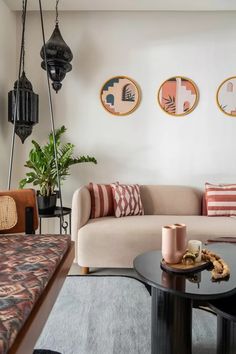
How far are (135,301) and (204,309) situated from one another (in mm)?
447

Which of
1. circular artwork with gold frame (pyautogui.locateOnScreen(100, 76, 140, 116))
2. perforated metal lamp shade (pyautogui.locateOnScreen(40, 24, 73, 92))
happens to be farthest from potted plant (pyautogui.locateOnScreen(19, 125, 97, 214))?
circular artwork with gold frame (pyautogui.locateOnScreen(100, 76, 140, 116))

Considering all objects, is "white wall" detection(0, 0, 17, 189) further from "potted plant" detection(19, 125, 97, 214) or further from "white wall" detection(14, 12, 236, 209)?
"potted plant" detection(19, 125, 97, 214)

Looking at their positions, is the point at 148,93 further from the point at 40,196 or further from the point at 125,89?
the point at 40,196

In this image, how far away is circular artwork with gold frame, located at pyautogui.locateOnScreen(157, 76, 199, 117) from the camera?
10.2 ft

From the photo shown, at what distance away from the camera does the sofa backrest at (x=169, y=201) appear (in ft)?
9.85

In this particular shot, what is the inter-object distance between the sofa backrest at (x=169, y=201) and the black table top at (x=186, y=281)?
142cm

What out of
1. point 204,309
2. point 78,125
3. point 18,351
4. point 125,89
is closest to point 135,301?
point 204,309

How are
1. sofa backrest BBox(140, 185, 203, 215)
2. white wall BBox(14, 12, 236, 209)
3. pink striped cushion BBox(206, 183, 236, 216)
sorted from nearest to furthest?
pink striped cushion BBox(206, 183, 236, 216)
sofa backrest BBox(140, 185, 203, 215)
white wall BBox(14, 12, 236, 209)

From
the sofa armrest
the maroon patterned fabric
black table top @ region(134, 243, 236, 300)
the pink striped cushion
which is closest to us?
the maroon patterned fabric

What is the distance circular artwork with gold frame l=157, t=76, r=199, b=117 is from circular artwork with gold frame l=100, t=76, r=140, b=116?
278mm

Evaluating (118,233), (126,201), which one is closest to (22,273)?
(118,233)

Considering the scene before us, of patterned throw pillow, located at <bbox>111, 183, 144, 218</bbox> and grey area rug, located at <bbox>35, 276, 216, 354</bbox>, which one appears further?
patterned throw pillow, located at <bbox>111, 183, 144, 218</bbox>

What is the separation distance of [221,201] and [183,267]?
1.63 metres

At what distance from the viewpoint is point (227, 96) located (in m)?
3.12
